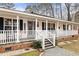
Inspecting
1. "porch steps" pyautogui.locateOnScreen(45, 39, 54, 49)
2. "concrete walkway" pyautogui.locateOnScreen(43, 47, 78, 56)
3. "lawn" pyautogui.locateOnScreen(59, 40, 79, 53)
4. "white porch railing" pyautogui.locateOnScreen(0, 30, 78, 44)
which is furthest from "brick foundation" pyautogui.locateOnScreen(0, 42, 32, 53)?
"lawn" pyautogui.locateOnScreen(59, 40, 79, 53)

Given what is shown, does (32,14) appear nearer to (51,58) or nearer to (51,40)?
(51,40)

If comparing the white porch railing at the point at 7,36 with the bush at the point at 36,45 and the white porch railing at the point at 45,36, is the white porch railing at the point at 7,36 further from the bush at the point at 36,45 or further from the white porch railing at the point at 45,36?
the white porch railing at the point at 45,36

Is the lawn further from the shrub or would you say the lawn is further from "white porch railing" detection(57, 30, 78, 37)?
the shrub

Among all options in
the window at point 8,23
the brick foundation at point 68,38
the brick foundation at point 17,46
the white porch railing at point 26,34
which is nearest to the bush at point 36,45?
the brick foundation at point 17,46

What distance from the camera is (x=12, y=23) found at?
7.71 meters

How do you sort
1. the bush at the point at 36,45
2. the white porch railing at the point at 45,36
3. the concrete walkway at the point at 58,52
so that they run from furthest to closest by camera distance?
the white porch railing at the point at 45,36
the bush at the point at 36,45
the concrete walkway at the point at 58,52

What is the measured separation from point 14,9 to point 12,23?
0.75 metres

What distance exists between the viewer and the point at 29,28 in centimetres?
817

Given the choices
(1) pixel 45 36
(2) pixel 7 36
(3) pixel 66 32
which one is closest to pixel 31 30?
(1) pixel 45 36

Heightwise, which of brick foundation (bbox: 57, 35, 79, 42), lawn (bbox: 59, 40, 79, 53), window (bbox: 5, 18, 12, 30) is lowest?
lawn (bbox: 59, 40, 79, 53)

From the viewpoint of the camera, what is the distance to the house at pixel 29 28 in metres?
7.18

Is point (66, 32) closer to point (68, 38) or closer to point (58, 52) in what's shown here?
point (68, 38)

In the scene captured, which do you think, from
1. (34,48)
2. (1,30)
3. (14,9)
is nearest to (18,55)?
(34,48)

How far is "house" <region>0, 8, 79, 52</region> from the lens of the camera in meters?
7.18
